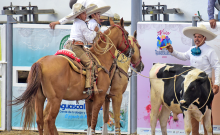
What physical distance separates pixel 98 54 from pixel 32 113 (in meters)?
1.50

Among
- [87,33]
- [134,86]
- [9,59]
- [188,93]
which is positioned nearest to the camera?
[188,93]

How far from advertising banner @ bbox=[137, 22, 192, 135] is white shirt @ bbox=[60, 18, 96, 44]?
5.86 feet

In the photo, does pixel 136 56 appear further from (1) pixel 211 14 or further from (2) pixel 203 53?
(1) pixel 211 14

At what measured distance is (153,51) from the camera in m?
6.85

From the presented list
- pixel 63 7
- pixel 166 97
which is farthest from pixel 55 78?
pixel 63 7

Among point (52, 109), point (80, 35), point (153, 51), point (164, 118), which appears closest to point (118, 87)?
point (164, 118)

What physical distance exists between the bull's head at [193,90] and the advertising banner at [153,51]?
1751mm

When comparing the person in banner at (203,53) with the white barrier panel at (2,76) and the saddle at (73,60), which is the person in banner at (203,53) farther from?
the white barrier panel at (2,76)

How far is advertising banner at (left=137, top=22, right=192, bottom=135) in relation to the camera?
678 cm

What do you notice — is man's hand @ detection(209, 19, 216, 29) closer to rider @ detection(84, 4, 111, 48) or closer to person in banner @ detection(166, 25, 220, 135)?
person in banner @ detection(166, 25, 220, 135)

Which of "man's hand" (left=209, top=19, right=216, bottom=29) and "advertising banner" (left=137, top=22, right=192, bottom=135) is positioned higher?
"man's hand" (left=209, top=19, right=216, bottom=29)

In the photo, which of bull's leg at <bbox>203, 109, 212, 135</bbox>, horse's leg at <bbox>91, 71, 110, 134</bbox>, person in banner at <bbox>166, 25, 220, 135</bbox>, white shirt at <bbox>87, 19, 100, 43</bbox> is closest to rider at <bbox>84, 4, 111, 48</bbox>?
white shirt at <bbox>87, 19, 100, 43</bbox>

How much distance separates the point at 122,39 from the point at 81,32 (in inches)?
34.8

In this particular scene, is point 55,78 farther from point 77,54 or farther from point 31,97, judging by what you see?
point 77,54
